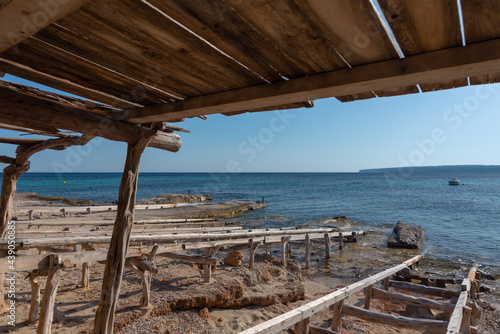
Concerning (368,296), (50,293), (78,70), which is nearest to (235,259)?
(368,296)

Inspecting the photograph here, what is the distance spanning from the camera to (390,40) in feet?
5.29

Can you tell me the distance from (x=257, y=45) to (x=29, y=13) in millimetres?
1210

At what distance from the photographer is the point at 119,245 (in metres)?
3.81

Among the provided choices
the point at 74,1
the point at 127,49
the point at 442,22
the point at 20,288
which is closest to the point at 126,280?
the point at 20,288

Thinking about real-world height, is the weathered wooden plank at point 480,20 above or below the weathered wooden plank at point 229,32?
below

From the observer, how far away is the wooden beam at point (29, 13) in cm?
110

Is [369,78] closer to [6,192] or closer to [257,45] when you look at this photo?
[257,45]

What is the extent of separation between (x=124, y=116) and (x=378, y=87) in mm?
3053

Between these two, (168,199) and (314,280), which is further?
(168,199)

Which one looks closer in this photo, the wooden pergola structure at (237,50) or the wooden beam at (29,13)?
the wooden beam at (29,13)

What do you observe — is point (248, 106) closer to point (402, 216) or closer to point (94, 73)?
point (94, 73)

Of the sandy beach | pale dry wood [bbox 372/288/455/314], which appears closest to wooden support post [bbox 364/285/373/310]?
pale dry wood [bbox 372/288/455/314]

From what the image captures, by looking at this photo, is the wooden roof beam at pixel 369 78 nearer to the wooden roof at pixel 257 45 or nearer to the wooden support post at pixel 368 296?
the wooden roof at pixel 257 45

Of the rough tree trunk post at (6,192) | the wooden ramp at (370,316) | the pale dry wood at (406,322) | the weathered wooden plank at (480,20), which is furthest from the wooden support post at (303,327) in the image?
the rough tree trunk post at (6,192)
